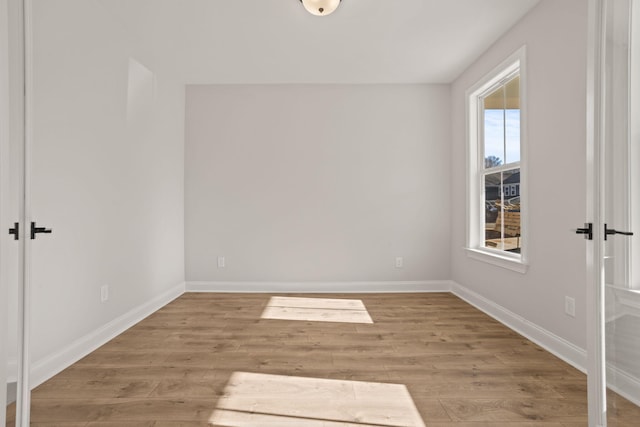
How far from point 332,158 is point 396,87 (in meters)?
1.18

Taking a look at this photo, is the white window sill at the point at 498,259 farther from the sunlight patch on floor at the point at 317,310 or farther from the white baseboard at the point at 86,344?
the white baseboard at the point at 86,344

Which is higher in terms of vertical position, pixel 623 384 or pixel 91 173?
pixel 91 173

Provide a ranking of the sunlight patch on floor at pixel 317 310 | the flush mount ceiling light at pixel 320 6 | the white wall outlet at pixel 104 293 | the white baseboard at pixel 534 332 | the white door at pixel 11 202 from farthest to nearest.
→ the sunlight patch on floor at pixel 317 310 → the white wall outlet at pixel 104 293 → the flush mount ceiling light at pixel 320 6 → the white baseboard at pixel 534 332 → the white door at pixel 11 202

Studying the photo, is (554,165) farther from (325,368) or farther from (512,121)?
(325,368)

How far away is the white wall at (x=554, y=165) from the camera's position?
2467 millimetres

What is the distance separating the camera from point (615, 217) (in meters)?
1.53

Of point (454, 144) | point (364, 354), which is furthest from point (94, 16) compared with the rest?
point (454, 144)

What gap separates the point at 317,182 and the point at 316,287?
130cm

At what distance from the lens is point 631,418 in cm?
146

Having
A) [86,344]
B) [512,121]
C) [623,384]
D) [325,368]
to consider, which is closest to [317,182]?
[512,121]

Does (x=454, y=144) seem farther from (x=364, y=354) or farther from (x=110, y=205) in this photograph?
(x=110, y=205)

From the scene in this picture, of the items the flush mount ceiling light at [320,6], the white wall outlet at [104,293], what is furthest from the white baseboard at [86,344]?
the flush mount ceiling light at [320,6]

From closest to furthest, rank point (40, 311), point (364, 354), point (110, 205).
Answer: point (40, 311)
point (364, 354)
point (110, 205)

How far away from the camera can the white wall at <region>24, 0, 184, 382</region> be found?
2295 mm
